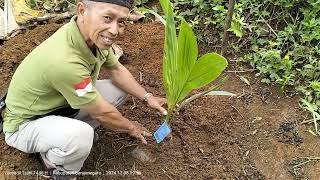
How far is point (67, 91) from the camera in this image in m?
1.70

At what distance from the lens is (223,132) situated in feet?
7.61

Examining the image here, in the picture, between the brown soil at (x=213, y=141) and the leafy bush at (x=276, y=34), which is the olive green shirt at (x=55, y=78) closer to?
the brown soil at (x=213, y=141)

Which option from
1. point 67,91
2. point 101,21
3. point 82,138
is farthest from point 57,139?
point 101,21

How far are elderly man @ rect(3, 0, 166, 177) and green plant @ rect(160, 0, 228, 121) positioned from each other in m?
0.20

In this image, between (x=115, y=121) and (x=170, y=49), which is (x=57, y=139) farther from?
(x=170, y=49)

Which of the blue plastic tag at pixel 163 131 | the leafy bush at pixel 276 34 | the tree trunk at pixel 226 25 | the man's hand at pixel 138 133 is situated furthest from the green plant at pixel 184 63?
the leafy bush at pixel 276 34

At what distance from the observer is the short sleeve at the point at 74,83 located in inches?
64.9

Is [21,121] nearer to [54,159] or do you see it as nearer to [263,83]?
[54,159]

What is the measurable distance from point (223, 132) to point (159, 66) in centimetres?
61

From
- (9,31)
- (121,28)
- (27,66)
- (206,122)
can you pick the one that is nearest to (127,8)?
(121,28)

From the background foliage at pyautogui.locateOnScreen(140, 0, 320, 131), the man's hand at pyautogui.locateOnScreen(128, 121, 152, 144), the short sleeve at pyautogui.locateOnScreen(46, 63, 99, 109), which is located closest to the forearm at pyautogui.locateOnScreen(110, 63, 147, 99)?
the man's hand at pyautogui.locateOnScreen(128, 121, 152, 144)

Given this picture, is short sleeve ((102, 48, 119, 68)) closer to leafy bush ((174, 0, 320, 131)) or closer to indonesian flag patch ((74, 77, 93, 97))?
indonesian flag patch ((74, 77, 93, 97))

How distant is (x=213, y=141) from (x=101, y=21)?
0.93 metres

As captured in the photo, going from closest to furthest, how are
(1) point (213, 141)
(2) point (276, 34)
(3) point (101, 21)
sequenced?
(3) point (101, 21) < (1) point (213, 141) < (2) point (276, 34)
